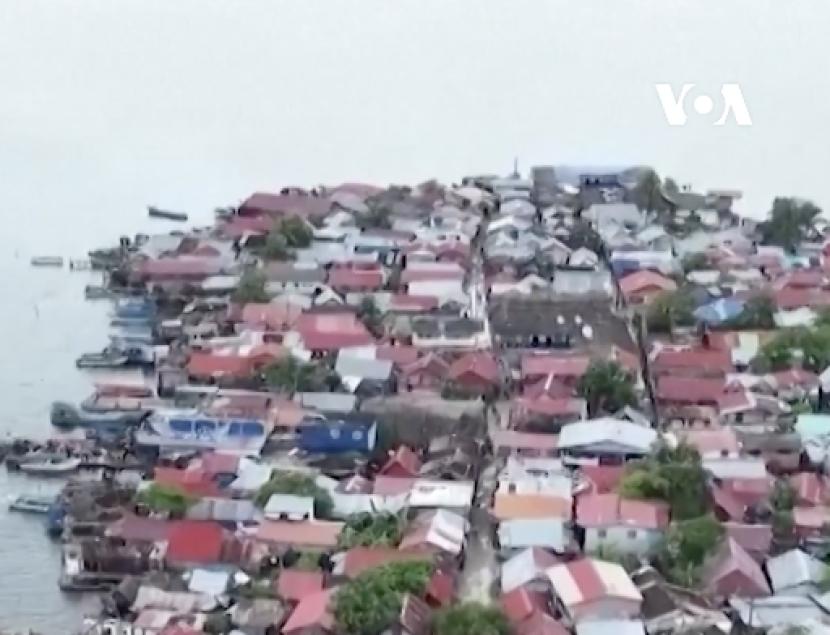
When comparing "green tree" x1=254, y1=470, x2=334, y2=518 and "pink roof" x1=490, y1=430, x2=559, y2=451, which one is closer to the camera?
"green tree" x1=254, y1=470, x2=334, y2=518

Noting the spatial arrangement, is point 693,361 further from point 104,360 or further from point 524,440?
point 104,360

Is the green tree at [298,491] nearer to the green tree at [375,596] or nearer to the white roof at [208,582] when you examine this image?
the white roof at [208,582]

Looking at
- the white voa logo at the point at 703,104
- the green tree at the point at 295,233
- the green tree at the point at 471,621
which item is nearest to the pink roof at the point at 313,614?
the green tree at the point at 471,621

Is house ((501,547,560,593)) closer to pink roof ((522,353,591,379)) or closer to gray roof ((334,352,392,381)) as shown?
pink roof ((522,353,591,379))

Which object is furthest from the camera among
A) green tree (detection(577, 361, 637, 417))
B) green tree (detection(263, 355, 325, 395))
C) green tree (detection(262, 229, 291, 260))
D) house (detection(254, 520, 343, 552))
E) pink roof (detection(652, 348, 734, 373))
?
green tree (detection(262, 229, 291, 260))

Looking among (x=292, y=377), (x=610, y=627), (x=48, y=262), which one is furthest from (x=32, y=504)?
(x=48, y=262)

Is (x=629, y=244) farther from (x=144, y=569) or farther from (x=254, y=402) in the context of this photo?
(x=144, y=569)

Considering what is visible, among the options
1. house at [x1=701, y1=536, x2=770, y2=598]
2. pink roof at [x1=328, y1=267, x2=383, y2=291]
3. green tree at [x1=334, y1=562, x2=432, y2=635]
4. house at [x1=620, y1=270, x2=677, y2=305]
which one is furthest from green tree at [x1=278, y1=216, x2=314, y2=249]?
house at [x1=701, y1=536, x2=770, y2=598]
